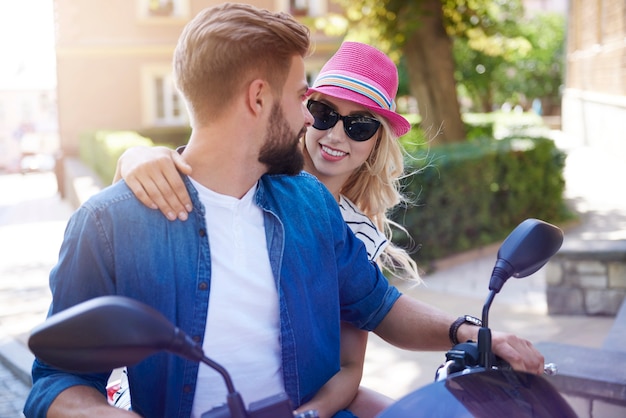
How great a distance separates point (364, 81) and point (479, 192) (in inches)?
275

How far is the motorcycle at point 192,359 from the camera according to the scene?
1409 mm

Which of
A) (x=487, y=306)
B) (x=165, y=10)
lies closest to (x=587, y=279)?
(x=487, y=306)

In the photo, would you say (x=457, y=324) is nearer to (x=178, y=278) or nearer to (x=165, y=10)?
(x=178, y=278)

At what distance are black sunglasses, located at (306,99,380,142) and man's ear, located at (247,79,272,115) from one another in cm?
91

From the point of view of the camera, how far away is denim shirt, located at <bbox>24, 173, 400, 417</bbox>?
1858 mm

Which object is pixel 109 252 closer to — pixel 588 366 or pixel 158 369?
pixel 158 369

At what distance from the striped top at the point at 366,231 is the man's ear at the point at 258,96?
84 cm

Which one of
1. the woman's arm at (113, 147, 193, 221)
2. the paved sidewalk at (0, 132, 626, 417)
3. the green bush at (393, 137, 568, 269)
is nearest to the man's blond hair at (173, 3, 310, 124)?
the woman's arm at (113, 147, 193, 221)

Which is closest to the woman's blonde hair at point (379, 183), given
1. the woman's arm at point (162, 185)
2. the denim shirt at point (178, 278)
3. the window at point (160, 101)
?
the denim shirt at point (178, 278)

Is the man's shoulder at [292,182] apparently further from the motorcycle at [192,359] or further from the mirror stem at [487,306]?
the motorcycle at [192,359]

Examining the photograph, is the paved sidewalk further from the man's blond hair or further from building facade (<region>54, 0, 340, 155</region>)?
building facade (<region>54, 0, 340, 155</region>)

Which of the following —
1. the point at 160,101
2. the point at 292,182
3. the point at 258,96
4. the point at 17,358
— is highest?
the point at 258,96

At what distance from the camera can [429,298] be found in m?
7.57

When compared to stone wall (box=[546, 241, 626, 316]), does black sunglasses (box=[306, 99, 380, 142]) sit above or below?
above
